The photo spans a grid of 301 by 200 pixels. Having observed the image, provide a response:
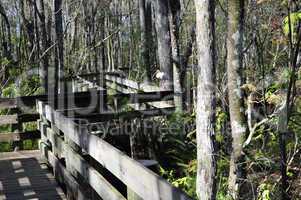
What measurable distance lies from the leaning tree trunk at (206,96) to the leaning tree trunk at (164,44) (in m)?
5.80

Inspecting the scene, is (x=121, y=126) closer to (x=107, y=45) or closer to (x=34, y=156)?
(x=34, y=156)

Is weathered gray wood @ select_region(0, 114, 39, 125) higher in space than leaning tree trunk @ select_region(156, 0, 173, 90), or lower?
lower

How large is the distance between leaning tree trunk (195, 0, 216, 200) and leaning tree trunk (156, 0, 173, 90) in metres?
5.80

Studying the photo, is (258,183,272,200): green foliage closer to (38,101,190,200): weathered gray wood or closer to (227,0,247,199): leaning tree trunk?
(227,0,247,199): leaning tree trunk

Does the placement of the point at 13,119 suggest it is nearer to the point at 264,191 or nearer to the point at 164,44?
the point at 164,44

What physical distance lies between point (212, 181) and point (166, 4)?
6368 mm

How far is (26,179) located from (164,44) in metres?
5.35

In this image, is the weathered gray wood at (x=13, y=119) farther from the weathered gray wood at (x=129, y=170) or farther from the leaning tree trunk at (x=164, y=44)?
the weathered gray wood at (x=129, y=170)

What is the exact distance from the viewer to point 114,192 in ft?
12.8

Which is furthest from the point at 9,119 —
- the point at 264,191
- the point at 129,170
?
the point at 129,170

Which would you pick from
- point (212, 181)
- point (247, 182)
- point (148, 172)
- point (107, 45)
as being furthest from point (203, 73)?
point (107, 45)

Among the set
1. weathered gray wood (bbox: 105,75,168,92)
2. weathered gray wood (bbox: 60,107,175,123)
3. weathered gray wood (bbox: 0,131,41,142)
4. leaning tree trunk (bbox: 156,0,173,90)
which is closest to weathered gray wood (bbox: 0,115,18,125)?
weathered gray wood (bbox: 0,131,41,142)

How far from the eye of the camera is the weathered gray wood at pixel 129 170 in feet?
8.29

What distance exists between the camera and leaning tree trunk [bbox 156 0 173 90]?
10789mm
